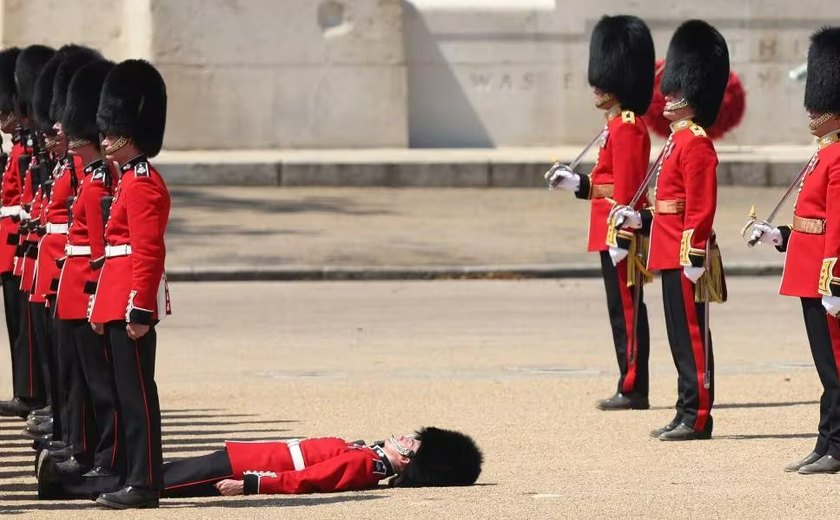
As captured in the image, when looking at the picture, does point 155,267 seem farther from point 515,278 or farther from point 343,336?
point 515,278

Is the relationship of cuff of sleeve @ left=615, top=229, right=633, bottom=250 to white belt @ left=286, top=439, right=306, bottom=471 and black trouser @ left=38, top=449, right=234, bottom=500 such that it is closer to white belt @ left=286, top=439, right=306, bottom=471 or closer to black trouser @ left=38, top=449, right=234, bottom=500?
white belt @ left=286, top=439, right=306, bottom=471

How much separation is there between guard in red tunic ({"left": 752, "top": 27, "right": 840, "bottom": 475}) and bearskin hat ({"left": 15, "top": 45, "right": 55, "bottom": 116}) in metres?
3.84

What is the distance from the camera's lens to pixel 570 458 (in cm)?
852

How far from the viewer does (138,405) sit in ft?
24.2

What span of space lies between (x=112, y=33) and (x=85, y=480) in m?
19.8

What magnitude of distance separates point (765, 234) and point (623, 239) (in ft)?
5.61

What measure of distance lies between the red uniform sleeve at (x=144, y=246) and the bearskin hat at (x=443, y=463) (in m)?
1.14

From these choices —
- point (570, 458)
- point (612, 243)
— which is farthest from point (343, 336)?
point (570, 458)

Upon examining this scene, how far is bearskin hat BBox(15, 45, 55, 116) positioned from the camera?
1026 cm

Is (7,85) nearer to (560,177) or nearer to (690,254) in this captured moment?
(560,177)

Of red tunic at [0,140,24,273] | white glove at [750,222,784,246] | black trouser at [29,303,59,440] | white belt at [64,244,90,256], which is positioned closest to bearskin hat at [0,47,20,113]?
red tunic at [0,140,24,273]

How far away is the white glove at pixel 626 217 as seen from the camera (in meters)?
9.62

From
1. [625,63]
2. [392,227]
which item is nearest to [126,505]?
[625,63]

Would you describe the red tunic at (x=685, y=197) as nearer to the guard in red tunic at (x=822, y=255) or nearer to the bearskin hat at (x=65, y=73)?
the guard in red tunic at (x=822, y=255)
